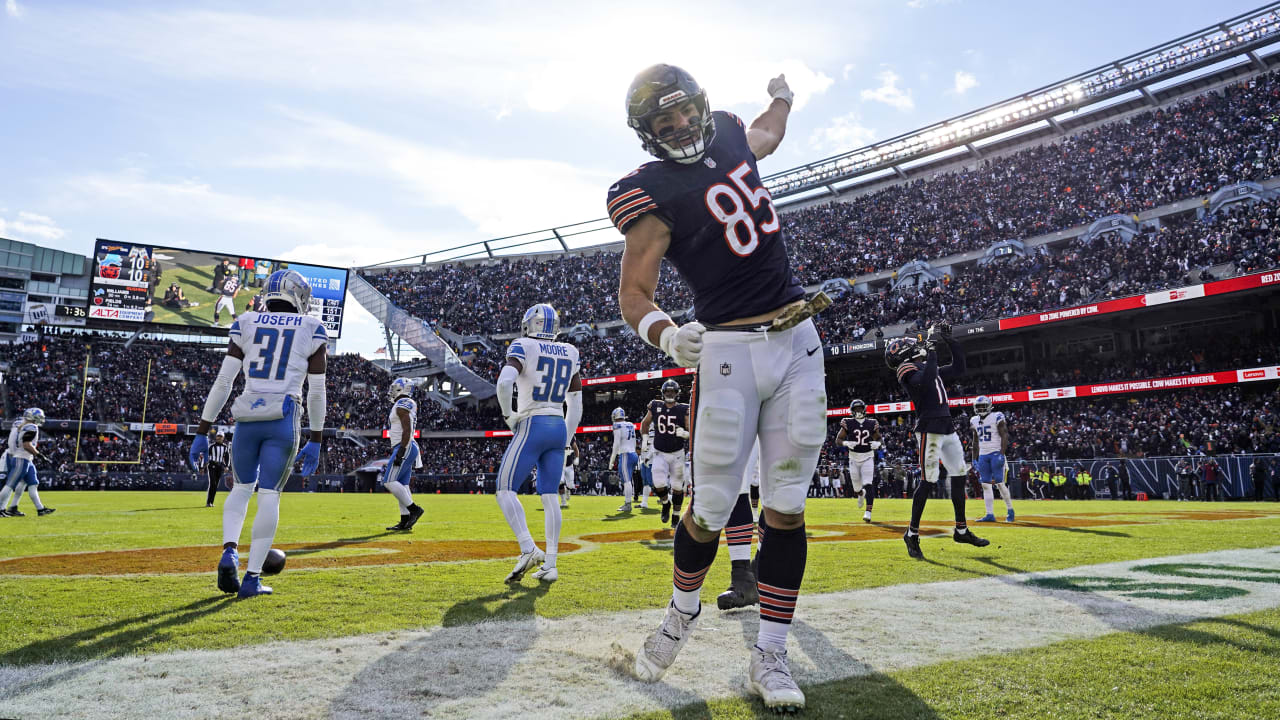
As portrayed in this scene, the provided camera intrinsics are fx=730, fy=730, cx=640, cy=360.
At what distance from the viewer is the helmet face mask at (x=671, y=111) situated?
3238mm

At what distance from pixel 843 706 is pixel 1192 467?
24204 mm

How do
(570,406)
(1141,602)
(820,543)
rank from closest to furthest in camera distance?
(1141,602) → (570,406) → (820,543)

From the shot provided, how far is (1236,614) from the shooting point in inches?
160

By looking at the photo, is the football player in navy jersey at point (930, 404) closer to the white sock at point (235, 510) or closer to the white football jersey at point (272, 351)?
the white football jersey at point (272, 351)

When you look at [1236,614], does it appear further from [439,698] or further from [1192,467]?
[1192,467]

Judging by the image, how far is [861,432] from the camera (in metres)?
15.7

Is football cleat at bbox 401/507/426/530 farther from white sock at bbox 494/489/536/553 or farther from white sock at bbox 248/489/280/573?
white sock at bbox 248/489/280/573

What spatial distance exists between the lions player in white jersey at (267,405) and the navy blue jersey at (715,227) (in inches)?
123

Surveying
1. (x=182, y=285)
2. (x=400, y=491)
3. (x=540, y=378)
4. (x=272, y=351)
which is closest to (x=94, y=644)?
(x=272, y=351)

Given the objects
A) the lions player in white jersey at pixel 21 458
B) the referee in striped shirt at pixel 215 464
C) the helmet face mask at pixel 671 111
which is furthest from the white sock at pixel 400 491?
the referee in striped shirt at pixel 215 464

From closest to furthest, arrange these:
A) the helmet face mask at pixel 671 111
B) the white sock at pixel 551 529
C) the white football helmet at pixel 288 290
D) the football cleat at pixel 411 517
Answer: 1. the helmet face mask at pixel 671 111
2. the white football helmet at pixel 288 290
3. the white sock at pixel 551 529
4. the football cleat at pixel 411 517

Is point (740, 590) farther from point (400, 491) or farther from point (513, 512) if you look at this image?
point (400, 491)

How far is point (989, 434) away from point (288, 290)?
11549mm

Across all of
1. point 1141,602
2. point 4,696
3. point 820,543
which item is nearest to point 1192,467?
point 820,543
